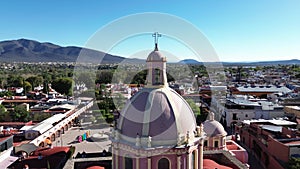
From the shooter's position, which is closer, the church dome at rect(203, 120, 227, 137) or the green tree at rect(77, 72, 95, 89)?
the church dome at rect(203, 120, 227, 137)

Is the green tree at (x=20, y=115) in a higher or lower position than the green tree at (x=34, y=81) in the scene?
lower

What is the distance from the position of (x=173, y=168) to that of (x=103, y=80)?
64728 millimetres

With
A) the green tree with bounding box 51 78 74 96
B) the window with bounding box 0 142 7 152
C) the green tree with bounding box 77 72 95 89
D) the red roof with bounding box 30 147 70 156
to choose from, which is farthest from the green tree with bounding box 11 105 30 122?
the green tree with bounding box 77 72 95 89

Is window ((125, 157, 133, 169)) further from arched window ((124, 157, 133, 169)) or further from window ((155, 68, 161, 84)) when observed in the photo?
window ((155, 68, 161, 84))

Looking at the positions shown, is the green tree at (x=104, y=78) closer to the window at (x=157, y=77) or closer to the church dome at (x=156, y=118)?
the window at (x=157, y=77)

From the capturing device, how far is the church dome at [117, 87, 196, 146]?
51.0ft

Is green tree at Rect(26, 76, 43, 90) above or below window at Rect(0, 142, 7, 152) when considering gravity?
above

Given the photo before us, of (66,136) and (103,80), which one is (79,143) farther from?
(103,80)

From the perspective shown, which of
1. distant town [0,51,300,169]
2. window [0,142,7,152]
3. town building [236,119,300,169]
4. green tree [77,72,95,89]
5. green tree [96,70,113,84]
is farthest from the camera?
green tree [77,72,95,89]

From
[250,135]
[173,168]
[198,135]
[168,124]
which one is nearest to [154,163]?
[173,168]

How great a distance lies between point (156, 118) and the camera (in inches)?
618

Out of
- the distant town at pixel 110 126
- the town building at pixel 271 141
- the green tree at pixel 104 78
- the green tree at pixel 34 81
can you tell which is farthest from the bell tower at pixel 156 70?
the green tree at pixel 34 81

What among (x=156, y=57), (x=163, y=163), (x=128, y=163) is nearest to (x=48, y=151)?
(x=128, y=163)

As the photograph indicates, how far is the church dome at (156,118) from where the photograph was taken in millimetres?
15555
